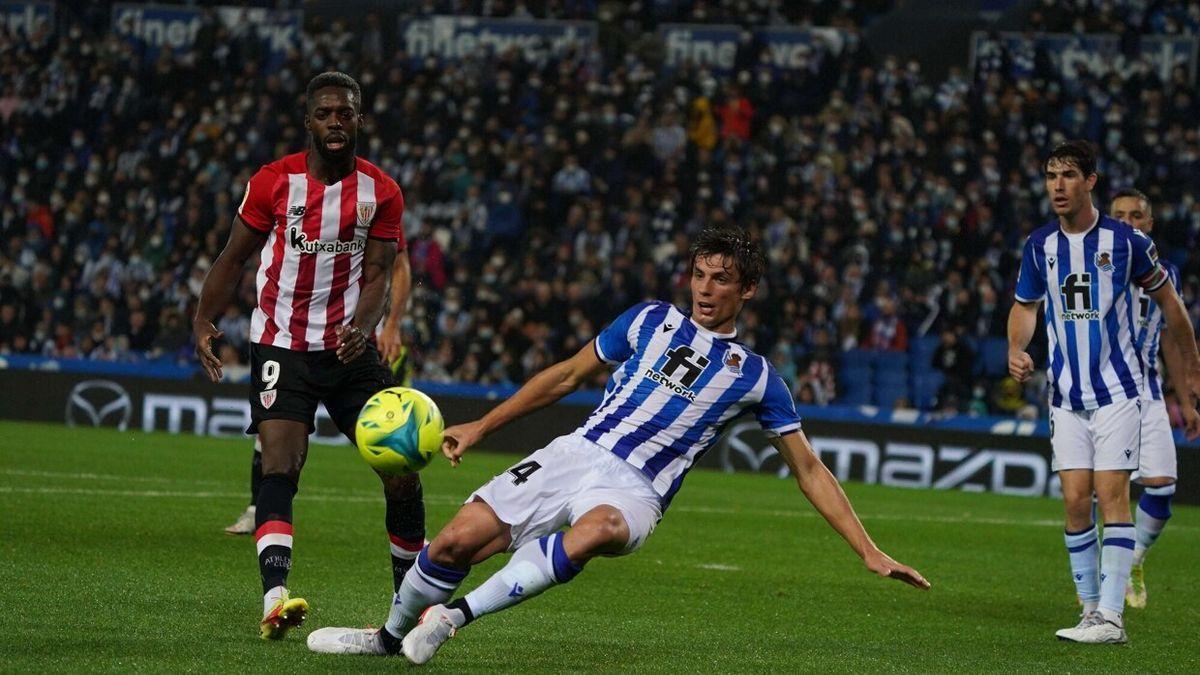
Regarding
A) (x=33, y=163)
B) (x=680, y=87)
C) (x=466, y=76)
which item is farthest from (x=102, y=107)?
(x=680, y=87)

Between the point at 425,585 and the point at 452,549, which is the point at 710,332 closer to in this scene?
the point at 452,549

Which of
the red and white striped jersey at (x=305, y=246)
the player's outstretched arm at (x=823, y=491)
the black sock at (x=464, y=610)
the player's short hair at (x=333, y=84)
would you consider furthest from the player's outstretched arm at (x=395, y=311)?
the player's outstretched arm at (x=823, y=491)

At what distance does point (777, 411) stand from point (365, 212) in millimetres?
2003

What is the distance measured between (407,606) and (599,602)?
7.74 ft

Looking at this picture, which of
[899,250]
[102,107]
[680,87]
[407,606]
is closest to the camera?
[407,606]

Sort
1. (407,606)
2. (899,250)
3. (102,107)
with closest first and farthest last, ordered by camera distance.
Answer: (407,606)
(899,250)
(102,107)

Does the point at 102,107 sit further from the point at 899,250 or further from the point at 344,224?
the point at 344,224

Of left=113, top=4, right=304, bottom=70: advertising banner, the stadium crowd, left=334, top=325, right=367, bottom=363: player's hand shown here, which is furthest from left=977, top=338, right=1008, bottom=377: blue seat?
left=334, top=325, right=367, bottom=363: player's hand

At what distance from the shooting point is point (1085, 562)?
812 cm

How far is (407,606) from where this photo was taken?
5988mm

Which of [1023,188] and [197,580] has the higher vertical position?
[1023,188]

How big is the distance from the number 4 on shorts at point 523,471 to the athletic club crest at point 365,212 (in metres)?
1.55

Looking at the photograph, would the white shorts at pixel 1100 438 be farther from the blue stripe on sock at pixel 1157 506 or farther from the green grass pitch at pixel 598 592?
the blue stripe on sock at pixel 1157 506

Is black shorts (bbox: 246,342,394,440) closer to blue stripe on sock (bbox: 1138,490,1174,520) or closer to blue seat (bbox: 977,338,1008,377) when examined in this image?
Answer: blue stripe on sock (bbox: 1138,490,1174,520)
